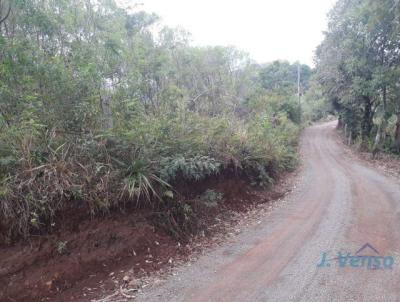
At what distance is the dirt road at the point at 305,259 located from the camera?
386cm

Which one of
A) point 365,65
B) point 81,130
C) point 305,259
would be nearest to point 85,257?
point 81,130

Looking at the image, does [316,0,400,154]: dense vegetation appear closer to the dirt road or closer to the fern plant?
the dirt road

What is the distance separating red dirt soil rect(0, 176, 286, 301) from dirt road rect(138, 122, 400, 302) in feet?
1.99

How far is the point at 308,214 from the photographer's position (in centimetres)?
716

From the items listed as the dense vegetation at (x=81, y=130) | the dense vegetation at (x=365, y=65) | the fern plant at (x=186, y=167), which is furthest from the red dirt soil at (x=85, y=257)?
the dense vegetation at (x=365, y=65)

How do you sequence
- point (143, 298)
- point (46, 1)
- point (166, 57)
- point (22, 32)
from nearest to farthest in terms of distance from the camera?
1. point (143, 298)
2. point (22, 32)
3. point (46, 1)
4. point (166, 57)

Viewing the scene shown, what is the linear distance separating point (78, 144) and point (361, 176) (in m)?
10.8

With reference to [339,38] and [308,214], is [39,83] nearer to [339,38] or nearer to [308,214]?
[308,214]

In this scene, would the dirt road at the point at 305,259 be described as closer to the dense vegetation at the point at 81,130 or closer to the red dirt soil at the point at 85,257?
the red dirt soil at the point at 85,257

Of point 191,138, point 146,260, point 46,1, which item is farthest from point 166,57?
point 146,260

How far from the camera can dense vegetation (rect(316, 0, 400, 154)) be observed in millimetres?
13883

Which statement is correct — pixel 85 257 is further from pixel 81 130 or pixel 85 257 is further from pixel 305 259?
pixel 305 259

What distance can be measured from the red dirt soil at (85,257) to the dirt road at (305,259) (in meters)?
0.61

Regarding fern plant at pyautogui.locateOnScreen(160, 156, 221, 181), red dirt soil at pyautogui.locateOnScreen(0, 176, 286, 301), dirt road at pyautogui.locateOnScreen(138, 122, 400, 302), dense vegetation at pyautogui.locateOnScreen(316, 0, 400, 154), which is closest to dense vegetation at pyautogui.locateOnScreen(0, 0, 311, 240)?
fern plant at pyautogui.locateOnScreen(160, 156, 221, 181)
